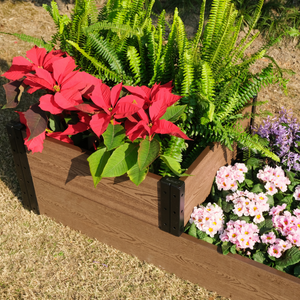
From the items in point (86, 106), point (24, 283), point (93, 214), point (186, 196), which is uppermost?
point (86, 106)

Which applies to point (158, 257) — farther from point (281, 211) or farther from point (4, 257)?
point (4, 257)

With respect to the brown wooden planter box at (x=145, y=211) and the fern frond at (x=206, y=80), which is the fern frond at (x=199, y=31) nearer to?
the fern frond at (x=206, y=80)

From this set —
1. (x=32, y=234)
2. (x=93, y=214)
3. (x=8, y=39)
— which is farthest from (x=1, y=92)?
(x=93, y=214)

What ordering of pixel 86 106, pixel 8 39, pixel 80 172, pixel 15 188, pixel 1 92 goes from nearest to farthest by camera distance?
1. pixel 86 106
2. pixel 80 172
3. pixel 15 188
4. pixel 1 92
5. pixel 8 39

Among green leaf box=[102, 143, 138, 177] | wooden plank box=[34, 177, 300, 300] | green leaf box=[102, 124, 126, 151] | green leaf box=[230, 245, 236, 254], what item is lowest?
wooden plank box=[34, 177, 300, 300]

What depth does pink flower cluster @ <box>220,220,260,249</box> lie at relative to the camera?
67.8 inches

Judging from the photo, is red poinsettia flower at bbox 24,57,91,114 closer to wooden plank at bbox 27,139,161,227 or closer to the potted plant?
the potted plant

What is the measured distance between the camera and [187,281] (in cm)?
194

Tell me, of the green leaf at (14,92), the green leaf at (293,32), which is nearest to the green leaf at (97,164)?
the green leaf at (14,92)

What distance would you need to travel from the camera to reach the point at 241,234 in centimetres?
174

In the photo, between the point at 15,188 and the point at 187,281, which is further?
the point at 15,188

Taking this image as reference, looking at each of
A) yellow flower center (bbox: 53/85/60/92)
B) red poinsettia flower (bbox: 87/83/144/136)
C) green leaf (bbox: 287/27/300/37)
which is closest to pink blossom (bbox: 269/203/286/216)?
red poinsettia flower (bbox: 87/83/144/136)

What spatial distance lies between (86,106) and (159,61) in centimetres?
53

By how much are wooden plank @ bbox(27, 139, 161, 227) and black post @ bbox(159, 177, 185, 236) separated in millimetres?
41
